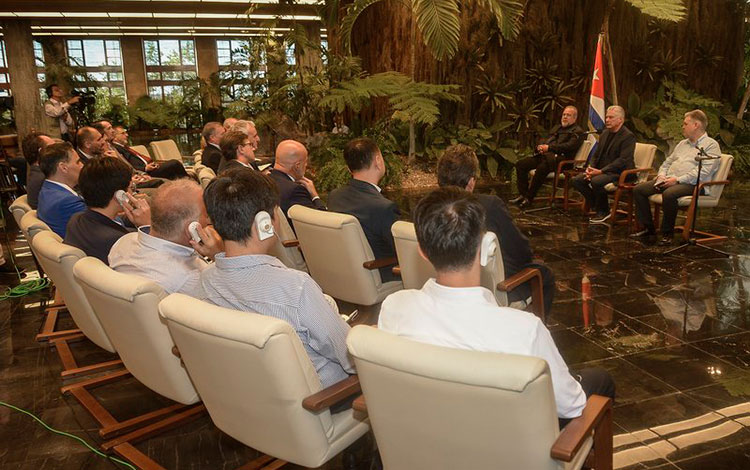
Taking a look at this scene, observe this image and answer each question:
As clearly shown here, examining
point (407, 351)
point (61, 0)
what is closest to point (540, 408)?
point (407, 351)

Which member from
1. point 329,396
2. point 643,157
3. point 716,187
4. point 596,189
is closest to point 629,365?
point 329,396

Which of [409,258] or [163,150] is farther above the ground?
[163,150]

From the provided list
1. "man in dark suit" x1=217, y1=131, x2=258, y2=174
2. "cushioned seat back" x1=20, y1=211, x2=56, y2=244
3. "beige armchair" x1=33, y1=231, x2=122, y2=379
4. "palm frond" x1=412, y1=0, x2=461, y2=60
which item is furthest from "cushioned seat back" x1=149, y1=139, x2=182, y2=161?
"beige armchair" x1=33, y1=231, x2=122, y2=379

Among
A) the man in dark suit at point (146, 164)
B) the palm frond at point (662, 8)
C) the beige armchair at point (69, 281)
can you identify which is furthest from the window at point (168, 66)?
the beige armchair at point (69, 281)

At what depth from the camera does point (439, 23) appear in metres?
8.21

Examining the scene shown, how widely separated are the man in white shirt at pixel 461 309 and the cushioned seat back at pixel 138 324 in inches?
38.4

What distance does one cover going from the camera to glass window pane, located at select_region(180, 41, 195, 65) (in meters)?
21.7

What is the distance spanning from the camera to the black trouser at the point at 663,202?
232 inches

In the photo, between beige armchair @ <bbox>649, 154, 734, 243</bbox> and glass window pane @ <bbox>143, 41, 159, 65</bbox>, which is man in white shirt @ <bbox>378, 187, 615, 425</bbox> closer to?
beige armchair @ <bbox>649, 154, 734, 243</bbox>

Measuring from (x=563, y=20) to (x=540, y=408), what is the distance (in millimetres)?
9946

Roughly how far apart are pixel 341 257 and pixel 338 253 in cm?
3

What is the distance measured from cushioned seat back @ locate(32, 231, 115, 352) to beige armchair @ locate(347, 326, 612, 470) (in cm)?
192

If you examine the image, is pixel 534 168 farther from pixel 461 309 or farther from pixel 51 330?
pixel 461 309

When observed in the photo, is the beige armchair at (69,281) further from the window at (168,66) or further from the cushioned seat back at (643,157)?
the window at (168,66)
